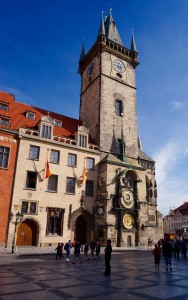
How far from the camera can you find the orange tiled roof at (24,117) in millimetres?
30734

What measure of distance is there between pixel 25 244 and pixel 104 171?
13089 mm

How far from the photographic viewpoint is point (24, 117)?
3244 cm

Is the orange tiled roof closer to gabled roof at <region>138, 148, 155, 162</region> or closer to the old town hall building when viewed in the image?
the old town hall building

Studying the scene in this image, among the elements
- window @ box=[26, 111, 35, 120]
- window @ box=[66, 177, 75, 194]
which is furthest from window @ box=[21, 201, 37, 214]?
window @ box=[26, 111, 35, 120]

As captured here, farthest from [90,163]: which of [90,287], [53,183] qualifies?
[90,287]

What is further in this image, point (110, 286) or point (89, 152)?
point (89, 152)

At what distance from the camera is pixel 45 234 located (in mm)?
27672

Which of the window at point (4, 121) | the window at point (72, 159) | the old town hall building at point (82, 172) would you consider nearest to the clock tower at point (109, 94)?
the old town hall building at point (82, 172)

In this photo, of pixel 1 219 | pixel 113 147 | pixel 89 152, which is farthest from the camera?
pixel 113 147

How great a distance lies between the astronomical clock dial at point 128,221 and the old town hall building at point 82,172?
2cm

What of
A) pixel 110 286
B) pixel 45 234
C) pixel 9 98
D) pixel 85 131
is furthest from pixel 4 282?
pixel 9 98

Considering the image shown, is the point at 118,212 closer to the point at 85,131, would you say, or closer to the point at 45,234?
the point at 45,234

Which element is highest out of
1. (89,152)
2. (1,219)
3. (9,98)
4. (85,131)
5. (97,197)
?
(9,98)

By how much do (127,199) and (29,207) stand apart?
1287 centimetres
